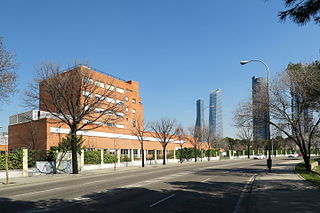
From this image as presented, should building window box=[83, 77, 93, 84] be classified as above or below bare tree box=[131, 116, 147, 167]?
above

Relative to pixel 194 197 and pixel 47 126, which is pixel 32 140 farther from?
pixel 194 197

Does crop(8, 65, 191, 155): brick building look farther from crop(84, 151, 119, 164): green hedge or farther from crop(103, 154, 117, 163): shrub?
crop(103, 154, 117, 163): shrub

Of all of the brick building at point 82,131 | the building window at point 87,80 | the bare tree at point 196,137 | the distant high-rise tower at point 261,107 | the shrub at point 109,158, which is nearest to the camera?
the distant high-rise tower at point 261,107

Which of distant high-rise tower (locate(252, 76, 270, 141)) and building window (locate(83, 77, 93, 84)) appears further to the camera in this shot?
building window (locate(83, 77, 93, 84))

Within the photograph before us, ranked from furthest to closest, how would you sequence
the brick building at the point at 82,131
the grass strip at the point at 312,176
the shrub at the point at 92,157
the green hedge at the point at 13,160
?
the shrub at the point at 92,157 → the brick building at the point at 82,131 → the green hedge at the point at 13,160 → the grass strip at the point at 312,176

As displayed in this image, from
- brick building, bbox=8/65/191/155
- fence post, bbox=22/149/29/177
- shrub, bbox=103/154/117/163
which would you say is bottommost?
shrub, bbox=103/154/117/163

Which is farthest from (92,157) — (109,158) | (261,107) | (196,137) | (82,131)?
(196,137)

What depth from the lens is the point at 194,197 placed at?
12.9 meters

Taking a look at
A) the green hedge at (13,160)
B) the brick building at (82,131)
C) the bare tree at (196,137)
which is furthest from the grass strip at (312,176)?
the bare tree at (196,137)

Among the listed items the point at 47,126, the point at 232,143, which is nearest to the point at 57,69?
the point at 47,126

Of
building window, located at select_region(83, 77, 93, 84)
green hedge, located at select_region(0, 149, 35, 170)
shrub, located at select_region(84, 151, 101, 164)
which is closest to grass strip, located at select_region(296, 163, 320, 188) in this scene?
building window, located at select_region(83, 77, 93, 84)

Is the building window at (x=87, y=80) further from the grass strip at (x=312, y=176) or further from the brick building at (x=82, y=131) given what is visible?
the grass strip at (x=312, y=176)

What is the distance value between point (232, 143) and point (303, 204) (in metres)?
108

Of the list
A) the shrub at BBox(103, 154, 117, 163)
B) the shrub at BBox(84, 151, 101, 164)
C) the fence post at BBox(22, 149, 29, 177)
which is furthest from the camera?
the shrub at BBox(103, 154, 117, 163)
